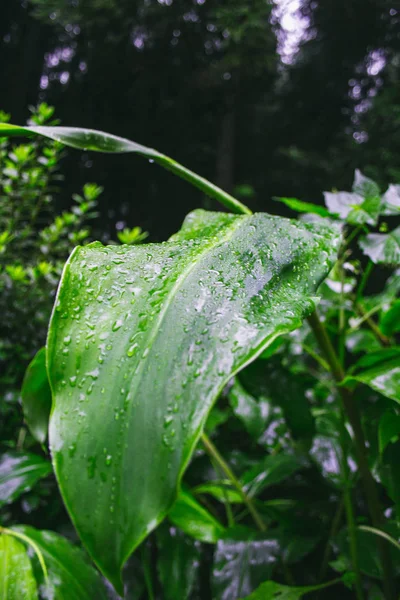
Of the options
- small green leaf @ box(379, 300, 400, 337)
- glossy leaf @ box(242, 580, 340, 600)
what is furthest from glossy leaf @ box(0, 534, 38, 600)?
small green leaf @ box(379, 300, 400, 337)

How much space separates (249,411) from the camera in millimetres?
658

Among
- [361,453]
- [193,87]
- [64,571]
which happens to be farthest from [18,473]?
[193,87]

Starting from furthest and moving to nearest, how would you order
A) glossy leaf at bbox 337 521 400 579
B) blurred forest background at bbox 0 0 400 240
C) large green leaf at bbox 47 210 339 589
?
blurred forest background at bbox 0 0 400 240
glossy leaf at bbox 337 521 400 579
large green leaf at bbox 47 210 339 589

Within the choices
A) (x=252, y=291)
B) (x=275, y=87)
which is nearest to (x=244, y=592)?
(x=252, y=291)

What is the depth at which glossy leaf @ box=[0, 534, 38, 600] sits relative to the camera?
1.30 ft

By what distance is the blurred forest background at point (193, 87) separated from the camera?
133 inches

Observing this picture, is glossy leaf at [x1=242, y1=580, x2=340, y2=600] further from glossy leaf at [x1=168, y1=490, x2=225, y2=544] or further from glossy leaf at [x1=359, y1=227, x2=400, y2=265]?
glossy leaf at [x1=359, y1=227, x2=400, y2=265]

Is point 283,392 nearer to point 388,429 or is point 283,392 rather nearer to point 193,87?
point 388,429

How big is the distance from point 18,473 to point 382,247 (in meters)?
0.58

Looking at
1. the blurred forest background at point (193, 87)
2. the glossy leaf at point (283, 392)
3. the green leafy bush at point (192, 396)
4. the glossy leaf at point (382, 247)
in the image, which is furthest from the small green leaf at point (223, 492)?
the blurred forest background at point (193, 87)

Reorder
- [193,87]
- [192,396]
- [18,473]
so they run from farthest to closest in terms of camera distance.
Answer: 1. [193,87]
2. [18,473]
3. [192,396]

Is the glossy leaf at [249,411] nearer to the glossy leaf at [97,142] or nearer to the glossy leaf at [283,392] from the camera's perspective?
the glossy leaf at [283,392]

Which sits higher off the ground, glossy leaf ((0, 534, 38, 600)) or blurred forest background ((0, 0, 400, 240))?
blurred forest background ((0, 0, 400, 240))

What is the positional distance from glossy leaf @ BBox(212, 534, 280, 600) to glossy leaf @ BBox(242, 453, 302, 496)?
0.08 meters
